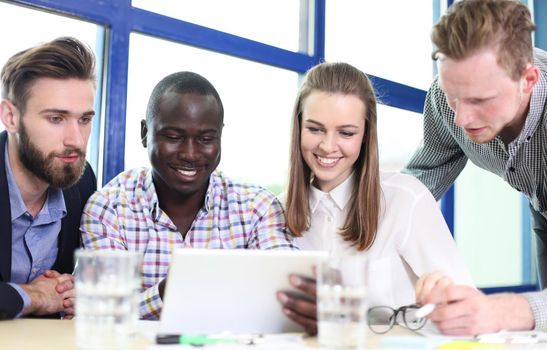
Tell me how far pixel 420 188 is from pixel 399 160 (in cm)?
235

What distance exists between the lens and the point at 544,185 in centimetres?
204

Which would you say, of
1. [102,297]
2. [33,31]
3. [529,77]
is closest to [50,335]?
[102,297]

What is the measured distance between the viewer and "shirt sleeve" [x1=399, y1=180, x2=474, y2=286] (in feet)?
5.77

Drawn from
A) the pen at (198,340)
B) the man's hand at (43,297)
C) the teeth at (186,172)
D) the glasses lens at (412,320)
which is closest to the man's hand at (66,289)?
the man's hand at (43,297)

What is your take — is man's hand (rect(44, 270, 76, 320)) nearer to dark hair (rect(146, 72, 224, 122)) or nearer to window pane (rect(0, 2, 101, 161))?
dark hair (rect(146, 72, 224, 122))

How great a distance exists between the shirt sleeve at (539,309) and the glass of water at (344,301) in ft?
1.67

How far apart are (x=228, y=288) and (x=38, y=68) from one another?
114 cm

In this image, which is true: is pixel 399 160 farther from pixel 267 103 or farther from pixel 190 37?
pixel 190 37

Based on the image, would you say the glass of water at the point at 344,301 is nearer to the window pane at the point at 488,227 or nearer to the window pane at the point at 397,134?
the window pane at the point at 397,134

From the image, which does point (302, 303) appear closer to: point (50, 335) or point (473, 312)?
point (473, 312)

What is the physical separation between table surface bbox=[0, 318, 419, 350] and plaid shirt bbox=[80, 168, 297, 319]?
0.41m

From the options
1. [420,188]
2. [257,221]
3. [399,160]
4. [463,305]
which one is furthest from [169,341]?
[399,160]

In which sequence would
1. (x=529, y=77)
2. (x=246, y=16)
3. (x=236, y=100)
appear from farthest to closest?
(x=246, y=16)
(x=236, y=100)
(x=529, y=77)

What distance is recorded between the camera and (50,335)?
1106 millimetres
